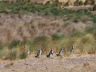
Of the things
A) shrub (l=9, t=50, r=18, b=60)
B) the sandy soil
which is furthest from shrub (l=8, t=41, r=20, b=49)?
the sandy soil

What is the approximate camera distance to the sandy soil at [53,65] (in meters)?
15.8

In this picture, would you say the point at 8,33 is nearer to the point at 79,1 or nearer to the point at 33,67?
the point at 33,67

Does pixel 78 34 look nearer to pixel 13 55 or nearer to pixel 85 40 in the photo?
pixel 85 40

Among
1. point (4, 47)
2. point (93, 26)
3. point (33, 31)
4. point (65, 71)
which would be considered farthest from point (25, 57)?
point (93, 26)

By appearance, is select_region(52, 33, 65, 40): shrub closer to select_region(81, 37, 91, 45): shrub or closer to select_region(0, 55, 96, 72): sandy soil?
select_region(81, 37, 91, 45): shrub

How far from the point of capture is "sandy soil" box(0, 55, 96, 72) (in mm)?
15823

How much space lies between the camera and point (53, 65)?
54.3 ft

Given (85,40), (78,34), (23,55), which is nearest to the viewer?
(23,55)

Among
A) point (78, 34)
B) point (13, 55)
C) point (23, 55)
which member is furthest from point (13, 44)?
point (78, 34)

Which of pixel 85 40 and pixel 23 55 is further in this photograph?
pixel 85 40

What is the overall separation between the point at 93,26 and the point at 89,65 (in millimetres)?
11270

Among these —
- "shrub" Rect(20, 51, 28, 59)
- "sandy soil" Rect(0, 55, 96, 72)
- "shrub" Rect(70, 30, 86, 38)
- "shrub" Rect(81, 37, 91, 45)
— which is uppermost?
"sandy soil" Rect(0, 55, 96, 72)

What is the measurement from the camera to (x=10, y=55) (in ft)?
63.5

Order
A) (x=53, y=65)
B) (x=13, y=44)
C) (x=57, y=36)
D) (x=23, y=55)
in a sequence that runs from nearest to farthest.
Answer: (x=53, y=65) < (x=23, y=55) < (x=13, y=44) < (x=57, y=36)
